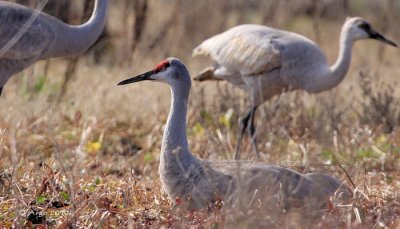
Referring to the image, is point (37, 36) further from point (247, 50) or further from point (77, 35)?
point (247, 50)

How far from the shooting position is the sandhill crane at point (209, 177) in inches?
171

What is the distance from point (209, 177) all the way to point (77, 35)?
2.50m

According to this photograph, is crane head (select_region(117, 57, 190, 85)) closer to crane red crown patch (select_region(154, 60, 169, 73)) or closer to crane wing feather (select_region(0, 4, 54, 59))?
crane red crown patch (select_region(154, 60, 169, 73))

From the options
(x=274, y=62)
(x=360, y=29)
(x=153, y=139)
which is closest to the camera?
(x=153, y=139)

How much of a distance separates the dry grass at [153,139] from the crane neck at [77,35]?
0.53 meters

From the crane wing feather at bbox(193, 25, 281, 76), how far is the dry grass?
372mm

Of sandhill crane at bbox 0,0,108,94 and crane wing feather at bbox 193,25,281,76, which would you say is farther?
crane wing feather at bbox 193,25,281,76

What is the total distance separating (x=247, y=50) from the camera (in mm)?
7539

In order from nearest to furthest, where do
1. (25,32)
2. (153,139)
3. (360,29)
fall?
(25,32) → (153,139) → (360,29)

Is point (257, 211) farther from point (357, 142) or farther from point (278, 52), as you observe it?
point (278, 52)

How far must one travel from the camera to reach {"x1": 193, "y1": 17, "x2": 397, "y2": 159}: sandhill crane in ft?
24.4

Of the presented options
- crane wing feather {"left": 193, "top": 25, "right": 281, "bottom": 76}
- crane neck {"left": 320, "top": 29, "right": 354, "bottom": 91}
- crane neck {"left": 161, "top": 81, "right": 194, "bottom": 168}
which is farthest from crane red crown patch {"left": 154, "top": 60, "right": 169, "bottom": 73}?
crane neck {"left": 320, "top": 29, "right": 354, "bottom": 91}

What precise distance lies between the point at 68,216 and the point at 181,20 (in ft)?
22.8

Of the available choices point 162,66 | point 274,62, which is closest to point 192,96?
point 274,62
